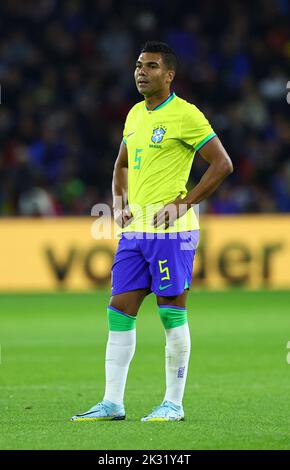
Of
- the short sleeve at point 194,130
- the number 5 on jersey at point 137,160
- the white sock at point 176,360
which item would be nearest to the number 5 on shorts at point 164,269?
the white sock at point 176,360

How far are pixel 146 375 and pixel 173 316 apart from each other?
2.54 metres

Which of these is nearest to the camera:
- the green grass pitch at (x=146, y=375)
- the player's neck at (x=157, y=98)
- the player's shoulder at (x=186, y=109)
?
the green grass pitch at (x=146, y=375)

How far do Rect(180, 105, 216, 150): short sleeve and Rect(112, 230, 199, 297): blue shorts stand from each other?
1.86 feet

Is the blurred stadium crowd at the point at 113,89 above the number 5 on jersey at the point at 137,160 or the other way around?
above

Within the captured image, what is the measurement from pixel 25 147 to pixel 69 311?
6.09m

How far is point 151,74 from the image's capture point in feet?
22.7

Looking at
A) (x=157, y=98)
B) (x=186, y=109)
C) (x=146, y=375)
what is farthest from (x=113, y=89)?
(x=186, y=109)

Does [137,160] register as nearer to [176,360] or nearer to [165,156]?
[165,156]

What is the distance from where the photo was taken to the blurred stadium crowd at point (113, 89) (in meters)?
19.7

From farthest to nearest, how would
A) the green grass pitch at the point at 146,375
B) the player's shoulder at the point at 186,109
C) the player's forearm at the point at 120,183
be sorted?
the player's forearm at the point at 120,183 < the player's shoulder at the point at 186,109 < the green grass pitch at the point at 146,375

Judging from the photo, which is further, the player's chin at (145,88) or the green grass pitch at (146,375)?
the player's chin at (145,88)

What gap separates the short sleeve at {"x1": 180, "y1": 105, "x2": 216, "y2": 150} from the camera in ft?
22.5

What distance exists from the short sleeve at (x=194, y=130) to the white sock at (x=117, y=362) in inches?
48.6

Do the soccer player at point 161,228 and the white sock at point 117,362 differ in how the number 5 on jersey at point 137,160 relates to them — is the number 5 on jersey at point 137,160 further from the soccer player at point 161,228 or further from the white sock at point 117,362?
the white sock at point 117,362
